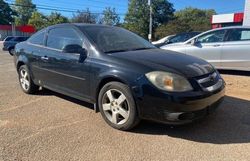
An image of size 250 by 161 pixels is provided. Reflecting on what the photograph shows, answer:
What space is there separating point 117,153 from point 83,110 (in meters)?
1.73

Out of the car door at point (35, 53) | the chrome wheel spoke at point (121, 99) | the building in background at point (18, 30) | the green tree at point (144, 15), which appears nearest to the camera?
the chrome wheel spoke at point (121, 99)

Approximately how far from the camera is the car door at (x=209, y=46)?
8.62 meters

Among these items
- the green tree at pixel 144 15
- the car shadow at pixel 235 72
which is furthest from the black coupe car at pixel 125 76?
the green tree at pixel 144 15

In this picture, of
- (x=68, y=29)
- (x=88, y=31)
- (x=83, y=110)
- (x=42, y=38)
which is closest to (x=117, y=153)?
(x=83, y=110)

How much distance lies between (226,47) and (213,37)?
0.58 meters

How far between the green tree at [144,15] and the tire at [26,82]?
1853 inches

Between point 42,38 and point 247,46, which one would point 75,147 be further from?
point 247,46

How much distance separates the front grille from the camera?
154 inches

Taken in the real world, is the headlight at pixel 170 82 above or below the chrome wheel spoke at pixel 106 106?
above

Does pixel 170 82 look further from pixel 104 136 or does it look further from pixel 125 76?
pixel 104 136

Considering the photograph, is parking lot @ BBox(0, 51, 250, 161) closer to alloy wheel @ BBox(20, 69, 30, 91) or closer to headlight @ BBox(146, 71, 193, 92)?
headlight @ BBox(146, 71, 193, 92)

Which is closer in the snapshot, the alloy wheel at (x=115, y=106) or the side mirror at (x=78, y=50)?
the alloy wheel at (x=115, y=106)

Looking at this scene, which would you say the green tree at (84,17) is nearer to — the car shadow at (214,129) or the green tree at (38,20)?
the green tree at (38,20)

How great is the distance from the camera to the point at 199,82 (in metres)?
3.88
